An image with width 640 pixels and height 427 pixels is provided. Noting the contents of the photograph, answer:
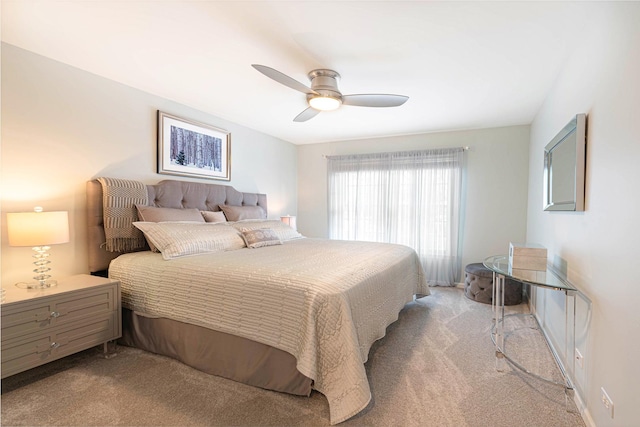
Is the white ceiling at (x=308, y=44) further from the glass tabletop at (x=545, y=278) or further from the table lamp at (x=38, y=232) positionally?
the glass tabletop at (x=545, y=278)

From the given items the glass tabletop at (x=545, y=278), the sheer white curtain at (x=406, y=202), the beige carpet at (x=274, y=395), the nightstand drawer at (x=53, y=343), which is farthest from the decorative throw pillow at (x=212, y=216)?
the glass tabletop at (x=545, y=278)

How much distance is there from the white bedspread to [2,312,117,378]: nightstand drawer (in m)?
0.25

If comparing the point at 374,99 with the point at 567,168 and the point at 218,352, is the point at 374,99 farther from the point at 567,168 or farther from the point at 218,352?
the point at 218,352

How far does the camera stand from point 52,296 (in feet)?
6.89

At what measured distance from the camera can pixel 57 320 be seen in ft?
6.98

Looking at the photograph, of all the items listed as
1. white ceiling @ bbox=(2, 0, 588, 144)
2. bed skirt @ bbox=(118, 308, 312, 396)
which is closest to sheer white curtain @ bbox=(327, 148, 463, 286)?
white ceiling @ bbox=(2, 0, 588, 144)

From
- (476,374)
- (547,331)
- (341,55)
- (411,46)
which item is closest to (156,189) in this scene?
(341,55)

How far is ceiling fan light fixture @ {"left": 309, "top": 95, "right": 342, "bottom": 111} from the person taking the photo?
2733 millimetres

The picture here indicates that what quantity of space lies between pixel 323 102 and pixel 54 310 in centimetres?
263

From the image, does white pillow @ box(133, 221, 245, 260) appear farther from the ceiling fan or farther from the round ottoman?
the round ottoman

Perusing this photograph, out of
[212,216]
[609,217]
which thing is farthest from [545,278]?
[212,216]

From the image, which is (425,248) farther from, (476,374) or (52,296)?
(52,296)

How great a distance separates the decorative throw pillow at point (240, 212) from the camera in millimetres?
3941

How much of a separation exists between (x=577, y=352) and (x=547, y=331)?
0.93 meters
